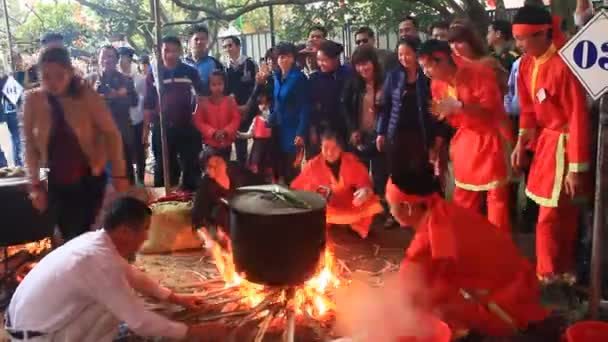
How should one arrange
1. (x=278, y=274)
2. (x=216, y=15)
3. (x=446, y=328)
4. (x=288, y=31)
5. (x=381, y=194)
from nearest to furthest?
(x=446, y=328)
(x=278, y=274)
(x=381, y=194)
(x=216, y=15)
(x=288, y=31)

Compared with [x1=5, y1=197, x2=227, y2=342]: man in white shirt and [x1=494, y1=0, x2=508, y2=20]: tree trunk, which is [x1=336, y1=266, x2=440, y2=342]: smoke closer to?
[x1=5, y1=197, x2=227, y2=342]: man in white shirt

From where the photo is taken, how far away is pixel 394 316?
354 centimetres

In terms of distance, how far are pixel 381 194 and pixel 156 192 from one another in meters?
3.24

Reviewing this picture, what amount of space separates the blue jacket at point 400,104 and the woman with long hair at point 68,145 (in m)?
2.78

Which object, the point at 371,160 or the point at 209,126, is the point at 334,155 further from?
the point at 209,126

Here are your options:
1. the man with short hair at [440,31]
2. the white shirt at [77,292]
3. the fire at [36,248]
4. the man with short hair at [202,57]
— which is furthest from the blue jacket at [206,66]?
the white shirt at [77,292]

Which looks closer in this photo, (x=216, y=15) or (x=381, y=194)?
(x=381, y=194)

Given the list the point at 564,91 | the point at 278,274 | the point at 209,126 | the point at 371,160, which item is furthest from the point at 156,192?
the point at 564,91

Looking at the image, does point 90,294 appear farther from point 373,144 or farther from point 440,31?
point 440,31

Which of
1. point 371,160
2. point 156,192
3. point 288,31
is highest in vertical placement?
point 288,31

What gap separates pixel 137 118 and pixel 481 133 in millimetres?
5191

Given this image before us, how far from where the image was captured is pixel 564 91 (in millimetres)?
4156

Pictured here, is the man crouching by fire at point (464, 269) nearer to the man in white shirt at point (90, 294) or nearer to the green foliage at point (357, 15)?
the man in white shirt at point (90, 294)

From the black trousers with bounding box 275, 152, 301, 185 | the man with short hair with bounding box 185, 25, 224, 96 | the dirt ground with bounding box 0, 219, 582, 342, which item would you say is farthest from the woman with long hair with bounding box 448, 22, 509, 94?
the man with short hair with bounding box 185, 25, 224, 96
